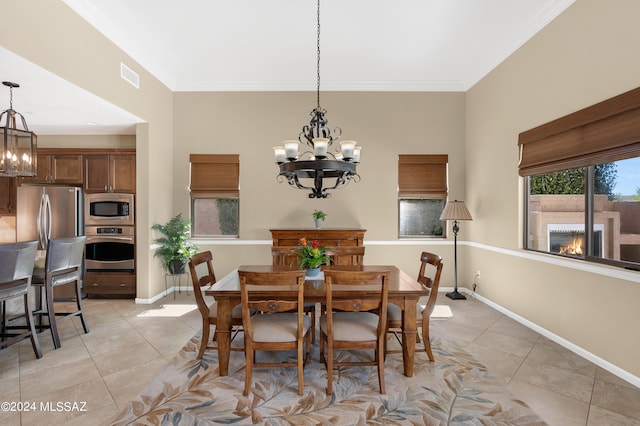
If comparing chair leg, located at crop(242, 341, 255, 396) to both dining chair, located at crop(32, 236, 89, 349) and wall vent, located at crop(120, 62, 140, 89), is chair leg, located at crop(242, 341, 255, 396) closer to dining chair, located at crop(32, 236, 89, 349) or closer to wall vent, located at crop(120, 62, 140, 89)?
dining chair, located at crop(32, 236, 89, 349)

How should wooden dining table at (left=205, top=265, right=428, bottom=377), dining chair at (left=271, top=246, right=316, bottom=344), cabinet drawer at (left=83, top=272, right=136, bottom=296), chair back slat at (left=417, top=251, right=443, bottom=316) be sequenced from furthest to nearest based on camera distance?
cabinet drawer at (left=83, top=272, right=136, bottom=296)
dining chair at (left=271, top=246, right=316, bottom=344)
chair back slat at (left=417, top=251, right=443, bottom=316)
wooden dining table at (left=205, top=265, right=428, bottom=377)

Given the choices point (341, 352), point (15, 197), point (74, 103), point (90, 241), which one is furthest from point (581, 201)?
point (15, 197)

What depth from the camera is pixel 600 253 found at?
302 cm

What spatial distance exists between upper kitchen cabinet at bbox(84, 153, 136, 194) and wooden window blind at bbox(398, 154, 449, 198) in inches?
166

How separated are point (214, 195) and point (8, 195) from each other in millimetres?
3029

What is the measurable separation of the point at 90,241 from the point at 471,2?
19.1ft

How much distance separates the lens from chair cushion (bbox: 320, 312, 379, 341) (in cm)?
243

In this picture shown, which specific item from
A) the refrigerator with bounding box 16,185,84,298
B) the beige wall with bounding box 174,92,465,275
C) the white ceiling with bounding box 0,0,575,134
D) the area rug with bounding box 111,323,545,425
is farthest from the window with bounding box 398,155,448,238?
the refrigerator with bounding box 16,185,84,298

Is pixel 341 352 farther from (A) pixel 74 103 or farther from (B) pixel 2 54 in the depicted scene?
(A) pixel 74 103

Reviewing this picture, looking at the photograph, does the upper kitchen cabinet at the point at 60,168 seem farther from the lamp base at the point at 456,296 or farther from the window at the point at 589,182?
the window at the point at 589,182

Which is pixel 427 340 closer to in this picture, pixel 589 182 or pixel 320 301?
pixel 320 301

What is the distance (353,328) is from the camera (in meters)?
2.47

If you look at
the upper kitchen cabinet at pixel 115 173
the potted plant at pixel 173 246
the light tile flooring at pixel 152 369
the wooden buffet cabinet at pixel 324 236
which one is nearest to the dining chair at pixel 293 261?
the wooden buffet cabinet at pixel 324 236

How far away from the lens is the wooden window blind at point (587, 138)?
2594 millimetres
